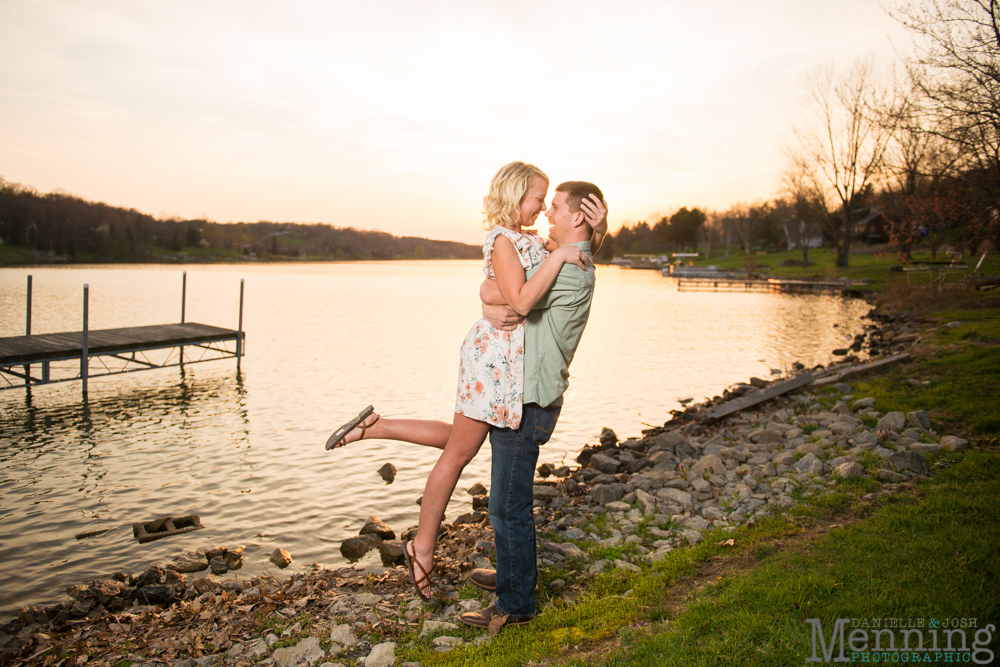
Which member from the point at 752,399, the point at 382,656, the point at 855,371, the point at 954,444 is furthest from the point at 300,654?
the point at 855,371

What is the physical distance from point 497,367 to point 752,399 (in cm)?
830

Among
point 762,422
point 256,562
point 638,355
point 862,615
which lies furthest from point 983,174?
point 256,562

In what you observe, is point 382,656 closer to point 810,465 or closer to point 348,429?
point 348,429

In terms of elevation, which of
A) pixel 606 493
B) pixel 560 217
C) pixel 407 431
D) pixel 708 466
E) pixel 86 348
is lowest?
pixel 606 493

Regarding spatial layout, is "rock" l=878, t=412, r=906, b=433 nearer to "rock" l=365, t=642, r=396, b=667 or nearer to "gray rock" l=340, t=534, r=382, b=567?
"gray rock" l=340, t=534, r=382, b=567

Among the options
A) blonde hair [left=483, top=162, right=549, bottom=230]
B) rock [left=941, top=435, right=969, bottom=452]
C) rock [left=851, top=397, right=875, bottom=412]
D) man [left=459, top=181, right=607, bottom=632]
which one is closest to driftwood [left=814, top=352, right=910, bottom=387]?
rock [left=851, top=397, right=875, bottom=412]

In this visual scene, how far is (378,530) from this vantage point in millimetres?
6570

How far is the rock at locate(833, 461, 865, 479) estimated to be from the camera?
5.73 metres

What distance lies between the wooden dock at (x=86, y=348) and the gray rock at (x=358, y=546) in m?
9.50

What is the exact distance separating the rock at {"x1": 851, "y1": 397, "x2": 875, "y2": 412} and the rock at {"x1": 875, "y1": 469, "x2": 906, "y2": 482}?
3.62m

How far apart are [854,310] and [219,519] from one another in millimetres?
34856

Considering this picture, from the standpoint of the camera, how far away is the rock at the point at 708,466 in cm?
679

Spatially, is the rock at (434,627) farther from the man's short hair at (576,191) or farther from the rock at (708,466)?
the rock at (708,466)

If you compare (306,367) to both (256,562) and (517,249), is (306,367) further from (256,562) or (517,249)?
(517,249)
